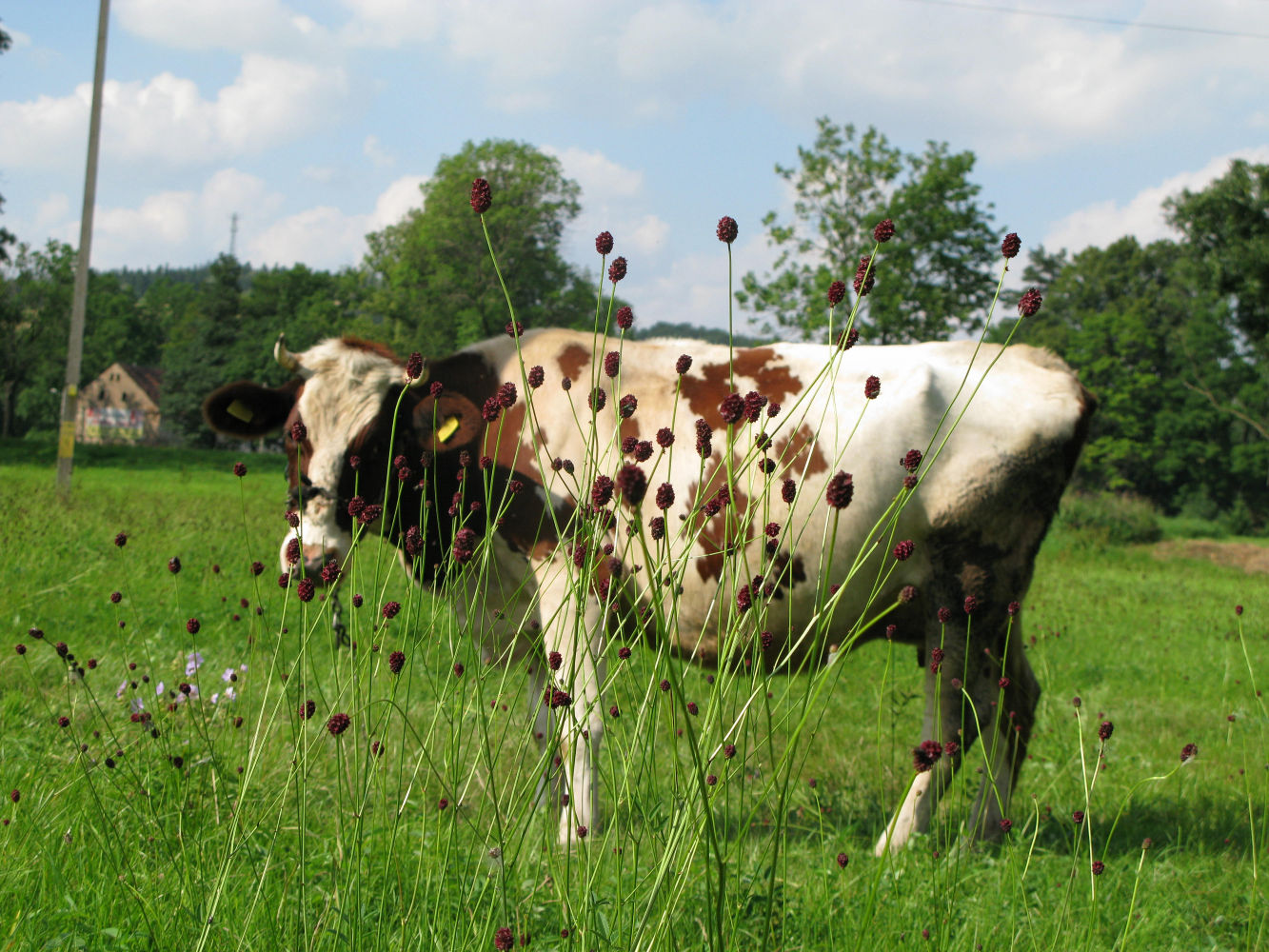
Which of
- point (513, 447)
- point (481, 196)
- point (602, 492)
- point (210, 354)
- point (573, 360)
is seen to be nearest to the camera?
point (602, 492)

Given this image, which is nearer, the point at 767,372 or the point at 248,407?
the point at 767,372

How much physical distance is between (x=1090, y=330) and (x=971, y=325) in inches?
992

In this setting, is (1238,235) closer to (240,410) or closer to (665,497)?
(240,410)

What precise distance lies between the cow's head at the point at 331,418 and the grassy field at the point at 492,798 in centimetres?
56

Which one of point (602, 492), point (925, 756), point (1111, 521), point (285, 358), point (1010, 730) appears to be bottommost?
point (1010, 730)

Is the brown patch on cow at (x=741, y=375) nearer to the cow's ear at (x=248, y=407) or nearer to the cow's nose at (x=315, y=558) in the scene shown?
the cow's nose at (x=315, y=558)

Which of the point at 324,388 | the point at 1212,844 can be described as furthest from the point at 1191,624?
the point at 324,388

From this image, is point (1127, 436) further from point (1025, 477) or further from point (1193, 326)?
point (1025, 477)

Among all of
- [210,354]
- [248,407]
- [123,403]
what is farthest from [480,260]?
[123,403]

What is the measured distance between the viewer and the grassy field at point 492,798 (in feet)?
6.28

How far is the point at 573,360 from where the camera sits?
4.56 meters

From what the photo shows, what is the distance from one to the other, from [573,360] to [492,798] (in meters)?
3.02

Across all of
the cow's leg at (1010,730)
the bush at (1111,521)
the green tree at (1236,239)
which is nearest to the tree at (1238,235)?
the green tree at (1236,239)

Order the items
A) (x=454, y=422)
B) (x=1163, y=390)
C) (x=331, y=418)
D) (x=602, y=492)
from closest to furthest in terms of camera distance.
A: 1. (x=602, y=492)
2. (x=454, y=422)
3. (x=331, y=418)
4. (x=1163, y=390)
